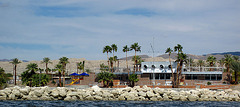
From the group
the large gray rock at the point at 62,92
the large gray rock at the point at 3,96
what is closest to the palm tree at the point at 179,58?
the large gray rock at the point at 62,92

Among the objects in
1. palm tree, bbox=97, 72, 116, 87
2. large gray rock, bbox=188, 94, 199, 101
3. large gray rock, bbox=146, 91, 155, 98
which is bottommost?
large gray rock, bbox=188, 94, 199, 101

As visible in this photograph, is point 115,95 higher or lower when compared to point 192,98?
higher

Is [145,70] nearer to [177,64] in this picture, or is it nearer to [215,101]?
[177,64]

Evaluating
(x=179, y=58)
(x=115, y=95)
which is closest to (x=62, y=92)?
(x=115, y=95)

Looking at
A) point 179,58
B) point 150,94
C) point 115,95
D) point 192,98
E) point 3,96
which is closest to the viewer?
point 150,94

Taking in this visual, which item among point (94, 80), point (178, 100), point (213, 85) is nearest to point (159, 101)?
point (178, 100)

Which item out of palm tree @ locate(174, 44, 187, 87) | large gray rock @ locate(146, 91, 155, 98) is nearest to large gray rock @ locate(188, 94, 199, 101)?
large gray rock @ locate(146, 91, 155, 98)

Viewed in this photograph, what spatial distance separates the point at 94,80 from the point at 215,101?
1249 inches

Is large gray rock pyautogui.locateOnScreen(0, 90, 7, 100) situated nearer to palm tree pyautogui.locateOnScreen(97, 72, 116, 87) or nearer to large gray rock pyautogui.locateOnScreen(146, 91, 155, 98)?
palm tree pyautogui.locateOnScreen(97, 72, 116, 87)

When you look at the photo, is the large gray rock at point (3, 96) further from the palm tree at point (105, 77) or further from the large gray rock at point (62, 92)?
the palm tree at point (105, 77)

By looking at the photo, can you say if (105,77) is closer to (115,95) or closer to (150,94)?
(115,95)

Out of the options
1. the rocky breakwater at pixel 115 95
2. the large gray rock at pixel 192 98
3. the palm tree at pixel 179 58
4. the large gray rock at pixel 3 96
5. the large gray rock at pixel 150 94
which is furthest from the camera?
the palm tree at pixel 179 58

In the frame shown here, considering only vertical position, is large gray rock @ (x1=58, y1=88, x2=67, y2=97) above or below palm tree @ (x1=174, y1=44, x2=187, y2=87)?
below

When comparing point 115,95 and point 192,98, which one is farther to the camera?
point 115,95
